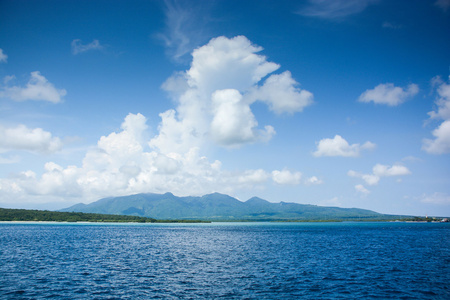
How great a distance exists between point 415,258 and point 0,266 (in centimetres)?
7548

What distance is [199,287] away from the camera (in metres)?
33.9

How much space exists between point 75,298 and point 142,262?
21912 mm

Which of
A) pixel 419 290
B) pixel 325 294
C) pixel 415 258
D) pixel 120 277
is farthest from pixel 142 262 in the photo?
pixel 415 258

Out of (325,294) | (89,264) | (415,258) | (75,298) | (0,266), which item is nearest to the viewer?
(75,298)

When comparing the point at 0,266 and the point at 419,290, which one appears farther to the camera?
the point at 0,266

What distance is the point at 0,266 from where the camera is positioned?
4481 cm

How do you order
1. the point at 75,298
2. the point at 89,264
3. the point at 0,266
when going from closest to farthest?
the point at 75,298 < the point at 0,266 < the point at 89,264

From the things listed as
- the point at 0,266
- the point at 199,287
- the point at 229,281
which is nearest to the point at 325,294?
the point at 229,281

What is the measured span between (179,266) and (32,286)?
20.8 meters

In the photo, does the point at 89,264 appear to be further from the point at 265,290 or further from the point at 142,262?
the point at 265,290

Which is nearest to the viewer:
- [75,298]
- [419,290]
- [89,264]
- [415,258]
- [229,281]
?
[75,298]

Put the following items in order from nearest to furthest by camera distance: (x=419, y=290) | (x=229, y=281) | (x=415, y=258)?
(x=419, y=290)
(x=229, y=281)
(x=415, y=258)

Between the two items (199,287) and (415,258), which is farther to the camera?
(415,258)

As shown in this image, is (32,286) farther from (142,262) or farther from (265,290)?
(265,290)
